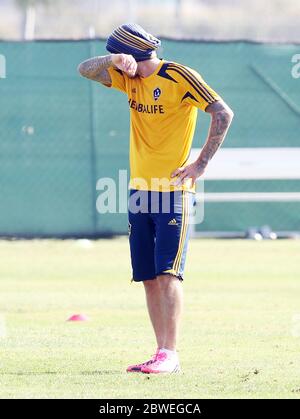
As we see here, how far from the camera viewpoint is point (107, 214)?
1620 centimetres

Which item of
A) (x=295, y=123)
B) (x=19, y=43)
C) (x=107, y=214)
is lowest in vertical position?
(x=107, y=214)

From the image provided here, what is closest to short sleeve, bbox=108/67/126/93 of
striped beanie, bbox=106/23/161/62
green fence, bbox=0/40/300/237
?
striped beanie, bbox=106/23/161/62

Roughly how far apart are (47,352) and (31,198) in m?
8.29

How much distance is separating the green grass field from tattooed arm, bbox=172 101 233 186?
115 centimetres

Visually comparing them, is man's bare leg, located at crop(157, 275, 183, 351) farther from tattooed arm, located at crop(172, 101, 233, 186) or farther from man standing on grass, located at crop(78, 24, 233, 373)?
tattooed arm, located at crop(172, 101, 233, 186)

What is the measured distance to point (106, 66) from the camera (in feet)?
24.7

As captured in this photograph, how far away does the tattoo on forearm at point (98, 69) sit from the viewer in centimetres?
755

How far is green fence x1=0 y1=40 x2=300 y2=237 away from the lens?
52.7 ft

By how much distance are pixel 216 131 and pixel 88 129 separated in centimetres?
916

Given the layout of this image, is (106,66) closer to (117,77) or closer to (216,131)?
(117,77)

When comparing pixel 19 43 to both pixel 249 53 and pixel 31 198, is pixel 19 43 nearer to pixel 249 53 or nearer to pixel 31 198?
pixel 31 198

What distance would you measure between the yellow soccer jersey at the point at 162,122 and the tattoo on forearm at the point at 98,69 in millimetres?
225

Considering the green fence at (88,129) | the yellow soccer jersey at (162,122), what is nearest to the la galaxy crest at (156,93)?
the yellow soccer jersey at (162,122)

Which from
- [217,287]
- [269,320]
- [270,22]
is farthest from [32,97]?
[270,22]
